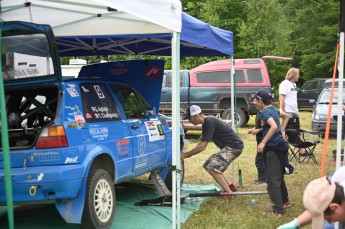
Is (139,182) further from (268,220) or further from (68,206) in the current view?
(68,206)

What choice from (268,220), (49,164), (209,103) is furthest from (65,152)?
(209,103)

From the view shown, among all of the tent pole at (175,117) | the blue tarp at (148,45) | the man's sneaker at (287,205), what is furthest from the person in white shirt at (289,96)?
the tent pole at (175,117)

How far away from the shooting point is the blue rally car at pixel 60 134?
4957 millimetres

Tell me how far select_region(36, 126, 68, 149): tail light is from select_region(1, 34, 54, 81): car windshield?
2.21 feet

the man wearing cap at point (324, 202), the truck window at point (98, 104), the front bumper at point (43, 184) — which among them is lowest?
the front bumper at point (43, 184)

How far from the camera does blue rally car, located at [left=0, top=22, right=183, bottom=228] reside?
4.96m

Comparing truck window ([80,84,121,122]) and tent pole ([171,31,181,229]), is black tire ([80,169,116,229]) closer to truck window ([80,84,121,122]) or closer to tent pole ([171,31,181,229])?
truck window ([80,84,121,122])

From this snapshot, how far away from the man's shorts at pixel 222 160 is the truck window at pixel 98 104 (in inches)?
67.4

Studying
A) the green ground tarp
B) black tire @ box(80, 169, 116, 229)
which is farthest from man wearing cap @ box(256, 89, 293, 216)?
black tire @ box(80, 169, 116, 229)

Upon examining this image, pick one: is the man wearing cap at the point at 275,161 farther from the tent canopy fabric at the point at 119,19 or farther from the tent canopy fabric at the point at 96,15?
the tent canopy fabric at the point at 96,15

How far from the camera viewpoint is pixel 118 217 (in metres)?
6.39

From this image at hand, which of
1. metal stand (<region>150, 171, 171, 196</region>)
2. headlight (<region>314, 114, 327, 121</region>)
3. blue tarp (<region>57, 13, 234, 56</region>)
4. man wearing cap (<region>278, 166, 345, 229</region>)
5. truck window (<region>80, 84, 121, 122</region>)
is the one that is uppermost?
blue tarp (<region>57, 13, 234, 56</region>)

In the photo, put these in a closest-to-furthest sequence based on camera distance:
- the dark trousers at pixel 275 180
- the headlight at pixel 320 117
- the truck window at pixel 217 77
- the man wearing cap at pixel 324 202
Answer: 1. the man wearing cap at pixel 324 202
2. the dark trousers at pixel 275 180
3. the headlight at pixel 320 117
4. the truck window at pixel 217 77

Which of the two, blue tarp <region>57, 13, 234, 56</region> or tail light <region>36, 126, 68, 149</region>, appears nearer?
tail light <region>36, 126, 68, 149</region>
